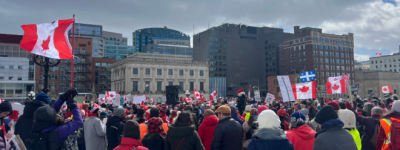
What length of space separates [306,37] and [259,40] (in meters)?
21.9

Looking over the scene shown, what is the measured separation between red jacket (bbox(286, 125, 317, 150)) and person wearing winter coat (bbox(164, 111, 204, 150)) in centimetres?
166

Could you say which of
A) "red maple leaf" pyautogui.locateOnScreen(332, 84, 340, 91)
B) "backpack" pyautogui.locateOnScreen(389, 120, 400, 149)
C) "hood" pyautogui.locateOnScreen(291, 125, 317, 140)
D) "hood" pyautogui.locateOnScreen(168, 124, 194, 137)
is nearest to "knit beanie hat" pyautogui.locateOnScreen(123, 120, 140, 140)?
"hood" pyautogui.locateOnScreen(168, 124, 194, 137)

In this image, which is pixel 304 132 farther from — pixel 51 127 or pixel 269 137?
pixel 51 127

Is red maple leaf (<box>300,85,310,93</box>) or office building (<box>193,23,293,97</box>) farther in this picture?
office building (<box>193,23,293,97</box>)

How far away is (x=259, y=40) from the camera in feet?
374

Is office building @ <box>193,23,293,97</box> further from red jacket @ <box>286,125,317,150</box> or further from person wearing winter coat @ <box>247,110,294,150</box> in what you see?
person wearing winter coat @ <box>247,110,294,150</box>

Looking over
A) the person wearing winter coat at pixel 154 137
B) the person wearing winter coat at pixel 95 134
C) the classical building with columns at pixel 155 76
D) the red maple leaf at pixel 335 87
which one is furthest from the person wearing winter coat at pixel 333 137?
the classical building with columns at pixel 155 76

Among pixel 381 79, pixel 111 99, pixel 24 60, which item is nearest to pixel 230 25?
pixel 381 79

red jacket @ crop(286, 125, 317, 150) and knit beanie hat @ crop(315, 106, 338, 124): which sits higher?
knit beanie hat @ crop(315, 106, 338, 124)

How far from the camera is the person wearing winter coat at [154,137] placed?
5242 millimetres

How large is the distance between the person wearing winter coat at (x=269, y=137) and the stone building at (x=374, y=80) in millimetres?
104222

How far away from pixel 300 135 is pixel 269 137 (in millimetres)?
1212

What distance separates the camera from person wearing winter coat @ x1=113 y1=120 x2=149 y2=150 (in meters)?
4.12

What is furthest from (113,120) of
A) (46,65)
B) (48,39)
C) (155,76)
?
(155,76)
